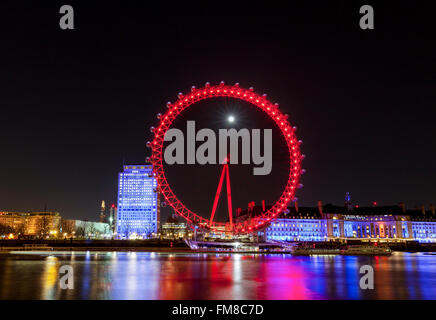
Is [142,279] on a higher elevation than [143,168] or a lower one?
lower

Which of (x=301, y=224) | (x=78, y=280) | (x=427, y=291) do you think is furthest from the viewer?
(x=301, y=224)

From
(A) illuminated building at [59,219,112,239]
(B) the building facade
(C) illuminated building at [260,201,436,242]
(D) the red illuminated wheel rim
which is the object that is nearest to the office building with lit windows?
(A) illuminated building at [59,219,112,239]

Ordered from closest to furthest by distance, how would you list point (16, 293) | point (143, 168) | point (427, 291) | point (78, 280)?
point (16, 293), point (427, 291), point (78, 280), point (143, 168)

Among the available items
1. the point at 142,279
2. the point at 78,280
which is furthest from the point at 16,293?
the point at 142,279

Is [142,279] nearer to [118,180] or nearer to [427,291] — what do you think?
[427,291]

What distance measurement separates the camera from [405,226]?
376ft

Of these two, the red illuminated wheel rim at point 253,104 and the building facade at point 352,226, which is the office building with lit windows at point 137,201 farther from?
the red illuminated wheel rim at point 253,104

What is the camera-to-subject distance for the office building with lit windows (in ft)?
472

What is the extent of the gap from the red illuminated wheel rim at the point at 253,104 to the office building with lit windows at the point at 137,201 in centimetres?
10828

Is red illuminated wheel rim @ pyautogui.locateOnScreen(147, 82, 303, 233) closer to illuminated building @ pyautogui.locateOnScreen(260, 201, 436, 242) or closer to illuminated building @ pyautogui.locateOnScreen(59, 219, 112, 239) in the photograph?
illuminated building @ pyautogui.locateOnScreen(260, 201, 436, 242)

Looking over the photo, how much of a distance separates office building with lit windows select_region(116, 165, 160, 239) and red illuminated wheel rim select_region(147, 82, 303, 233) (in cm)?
10828

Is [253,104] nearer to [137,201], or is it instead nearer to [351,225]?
[351,225]
